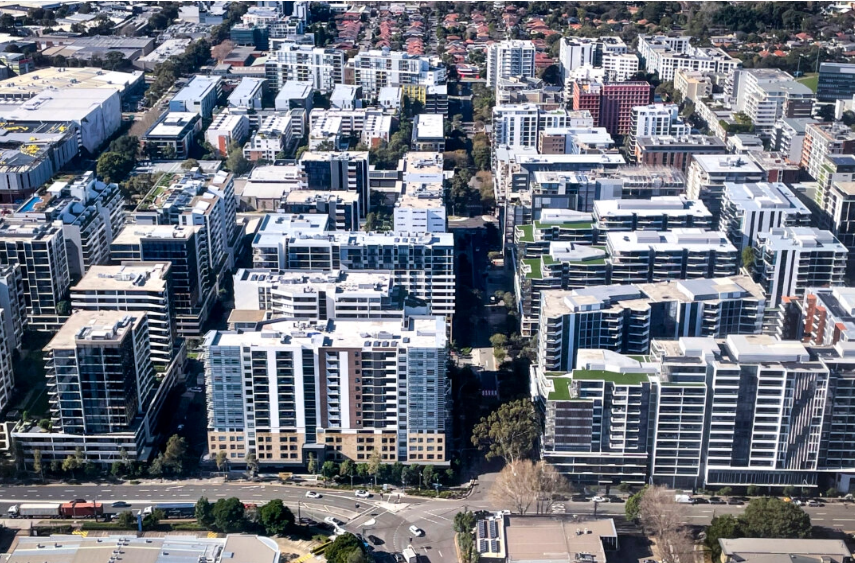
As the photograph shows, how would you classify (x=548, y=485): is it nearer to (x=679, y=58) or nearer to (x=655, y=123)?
(x=655, y=123)

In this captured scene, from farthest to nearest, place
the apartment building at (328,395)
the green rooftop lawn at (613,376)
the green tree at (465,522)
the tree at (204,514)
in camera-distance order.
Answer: the apartment building at (328,395) < the green rooftop lawn at (613,376) < the tree at (204,514) < the green tree at (465,522)

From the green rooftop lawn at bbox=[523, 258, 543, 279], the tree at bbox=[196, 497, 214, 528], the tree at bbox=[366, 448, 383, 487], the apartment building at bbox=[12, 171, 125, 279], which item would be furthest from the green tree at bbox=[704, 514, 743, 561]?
the apartment building at bbox=[12, 171, 125, 279]

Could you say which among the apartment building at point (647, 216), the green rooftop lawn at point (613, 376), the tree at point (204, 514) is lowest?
the tree at point (204, 514)

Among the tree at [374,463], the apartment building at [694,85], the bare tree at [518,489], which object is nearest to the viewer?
the bare tree at [518,489]

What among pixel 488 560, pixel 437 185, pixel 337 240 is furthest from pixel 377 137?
pixel 488 560

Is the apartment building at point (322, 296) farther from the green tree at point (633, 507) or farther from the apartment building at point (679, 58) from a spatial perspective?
→ the apartment building at point (679, 58)

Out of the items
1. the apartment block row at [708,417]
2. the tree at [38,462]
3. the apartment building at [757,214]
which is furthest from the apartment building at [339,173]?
the apartment block row at [708,417]
